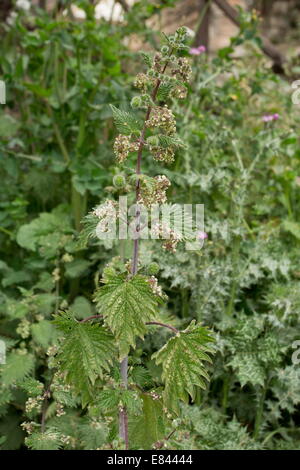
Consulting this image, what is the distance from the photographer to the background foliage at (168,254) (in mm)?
1772

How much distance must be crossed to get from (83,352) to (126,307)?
0.44 ft

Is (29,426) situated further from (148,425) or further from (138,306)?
(138,306)

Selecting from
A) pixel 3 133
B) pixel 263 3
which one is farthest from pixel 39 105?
pixel 263 3

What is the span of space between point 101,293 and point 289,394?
3.22 ft

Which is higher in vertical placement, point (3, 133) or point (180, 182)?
point (3, 133)

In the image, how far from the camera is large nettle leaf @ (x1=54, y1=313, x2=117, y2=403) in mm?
1126

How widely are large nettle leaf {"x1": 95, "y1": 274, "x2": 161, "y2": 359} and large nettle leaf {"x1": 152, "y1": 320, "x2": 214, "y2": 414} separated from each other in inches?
3.3

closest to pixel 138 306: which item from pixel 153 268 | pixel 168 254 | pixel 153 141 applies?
pixel 153 268

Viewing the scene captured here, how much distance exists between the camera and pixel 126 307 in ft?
3.66

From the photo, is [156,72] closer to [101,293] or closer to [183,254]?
[101,293]

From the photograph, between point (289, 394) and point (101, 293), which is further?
point (289, 394)

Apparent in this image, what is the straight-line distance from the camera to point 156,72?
1124mm

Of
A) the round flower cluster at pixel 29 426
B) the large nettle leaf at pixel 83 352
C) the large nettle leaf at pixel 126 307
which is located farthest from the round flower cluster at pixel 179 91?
the round flower cluster at pixel 29 426

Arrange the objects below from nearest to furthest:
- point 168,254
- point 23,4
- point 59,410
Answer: point 59,410 < point 168,254 < point 23,4
